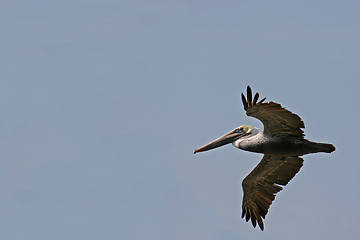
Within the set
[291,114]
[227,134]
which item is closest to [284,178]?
[227,134]

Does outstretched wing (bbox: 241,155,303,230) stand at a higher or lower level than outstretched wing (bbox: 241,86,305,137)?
lower

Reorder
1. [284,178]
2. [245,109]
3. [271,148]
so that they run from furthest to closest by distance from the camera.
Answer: [284,178] → [271,148] → [245,109]

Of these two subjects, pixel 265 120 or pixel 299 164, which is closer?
pixel 265 120

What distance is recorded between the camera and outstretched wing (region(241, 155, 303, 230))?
63.7 feet

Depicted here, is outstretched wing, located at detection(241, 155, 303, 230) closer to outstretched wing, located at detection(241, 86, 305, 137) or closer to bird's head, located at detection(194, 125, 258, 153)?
bird's head, located at detection(194, 125, 258, 153)

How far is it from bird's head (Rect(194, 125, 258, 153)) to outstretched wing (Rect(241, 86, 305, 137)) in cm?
171

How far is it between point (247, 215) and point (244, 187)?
73 cm

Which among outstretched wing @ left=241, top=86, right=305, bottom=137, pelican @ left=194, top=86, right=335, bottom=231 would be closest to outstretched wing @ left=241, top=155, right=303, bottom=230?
pelican @ left=194, top=86, right=335, bottom=231

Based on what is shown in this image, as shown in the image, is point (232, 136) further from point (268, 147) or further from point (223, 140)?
point (268, 147)

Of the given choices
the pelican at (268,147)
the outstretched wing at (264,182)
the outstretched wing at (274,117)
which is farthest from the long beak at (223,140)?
the outstretched wing at (274,117)

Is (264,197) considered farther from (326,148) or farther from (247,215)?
(326,148)

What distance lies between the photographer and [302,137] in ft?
58.2

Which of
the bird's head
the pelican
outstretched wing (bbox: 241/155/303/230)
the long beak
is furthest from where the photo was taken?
the long beak

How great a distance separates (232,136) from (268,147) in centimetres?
182
